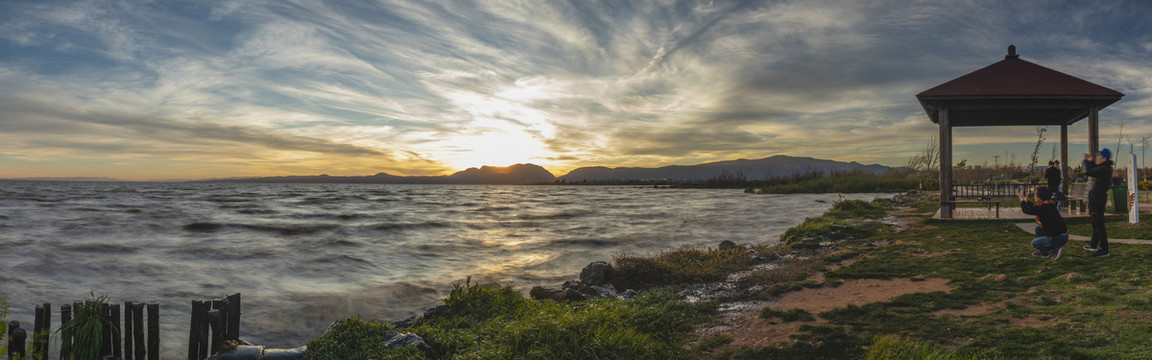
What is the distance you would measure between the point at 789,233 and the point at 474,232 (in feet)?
46.0

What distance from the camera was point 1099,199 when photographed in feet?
26.2

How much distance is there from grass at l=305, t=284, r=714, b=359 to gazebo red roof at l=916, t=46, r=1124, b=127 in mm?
11370

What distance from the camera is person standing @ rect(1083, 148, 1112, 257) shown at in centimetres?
741

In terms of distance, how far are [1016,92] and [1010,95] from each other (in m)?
0.28

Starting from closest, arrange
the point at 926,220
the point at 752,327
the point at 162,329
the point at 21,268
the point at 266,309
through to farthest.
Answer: the point at 752,327 → the point at 162,329 → the point at 266,309 → the point at 21,268 → the point at 926,220

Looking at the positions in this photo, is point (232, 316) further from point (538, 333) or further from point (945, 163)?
point (945, 163)

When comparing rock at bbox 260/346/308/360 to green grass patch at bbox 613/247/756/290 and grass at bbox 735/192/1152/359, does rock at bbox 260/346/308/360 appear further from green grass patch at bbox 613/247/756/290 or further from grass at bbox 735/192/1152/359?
green grass patch at bbox 613/247/756/290

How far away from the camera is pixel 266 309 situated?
9352mm

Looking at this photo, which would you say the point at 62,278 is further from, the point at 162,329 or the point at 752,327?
the point at 752,327

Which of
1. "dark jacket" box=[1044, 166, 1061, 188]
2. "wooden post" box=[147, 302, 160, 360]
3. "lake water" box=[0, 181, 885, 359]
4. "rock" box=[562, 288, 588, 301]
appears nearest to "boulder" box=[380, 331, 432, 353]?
"wooden post" box=[147, 302, 160, 360]

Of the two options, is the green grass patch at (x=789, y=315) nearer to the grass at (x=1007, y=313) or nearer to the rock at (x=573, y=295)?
the grass at (x=1007, y=313)

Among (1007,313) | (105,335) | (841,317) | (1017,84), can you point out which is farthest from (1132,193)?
(105,335)

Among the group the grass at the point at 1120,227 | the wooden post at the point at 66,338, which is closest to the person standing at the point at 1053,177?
the grass at the point at 1120,227

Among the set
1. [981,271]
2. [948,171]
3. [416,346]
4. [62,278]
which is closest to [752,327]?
[416,346]
